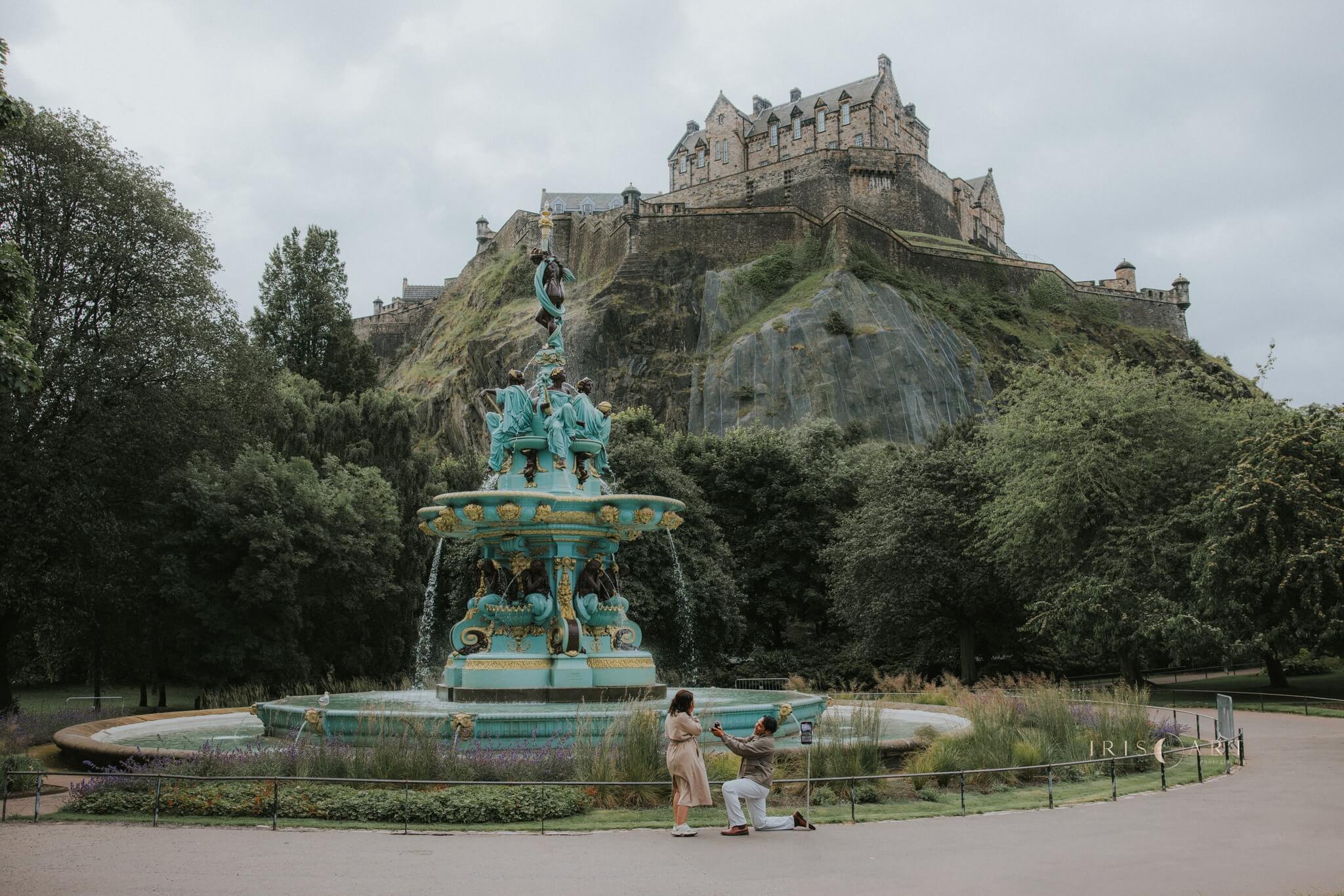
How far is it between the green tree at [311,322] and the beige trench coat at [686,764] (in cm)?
4340

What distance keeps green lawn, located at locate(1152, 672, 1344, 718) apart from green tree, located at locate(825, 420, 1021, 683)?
19.6ft

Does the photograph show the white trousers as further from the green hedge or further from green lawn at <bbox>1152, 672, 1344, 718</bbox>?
green lawn at <bbox>1152, 672, 1344, 718</bbox>

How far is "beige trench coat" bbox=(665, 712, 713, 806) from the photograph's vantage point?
30.5 ft

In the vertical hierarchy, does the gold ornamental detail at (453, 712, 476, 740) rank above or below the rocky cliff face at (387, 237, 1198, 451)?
below

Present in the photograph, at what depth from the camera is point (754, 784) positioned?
9.22 m

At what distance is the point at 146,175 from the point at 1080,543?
91.5 feet

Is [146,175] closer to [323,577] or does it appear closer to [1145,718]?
[323,577]

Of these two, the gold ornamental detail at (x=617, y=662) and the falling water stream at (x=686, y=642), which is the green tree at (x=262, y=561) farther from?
the gold ornamental detail at (x=617, y=662)

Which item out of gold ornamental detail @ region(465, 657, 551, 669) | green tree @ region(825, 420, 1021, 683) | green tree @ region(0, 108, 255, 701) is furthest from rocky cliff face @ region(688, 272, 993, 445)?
gold ornamental detail @ region(465, 657, 551, 669)

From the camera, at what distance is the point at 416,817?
9797mm

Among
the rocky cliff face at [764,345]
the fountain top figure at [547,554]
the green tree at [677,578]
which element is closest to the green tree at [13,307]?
the fountain top figure at [547,554]

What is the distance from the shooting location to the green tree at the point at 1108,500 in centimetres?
2800

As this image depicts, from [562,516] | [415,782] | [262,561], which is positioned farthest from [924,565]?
[415,782]

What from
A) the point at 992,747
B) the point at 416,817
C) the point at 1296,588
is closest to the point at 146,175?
Answer: the point at 416,817
